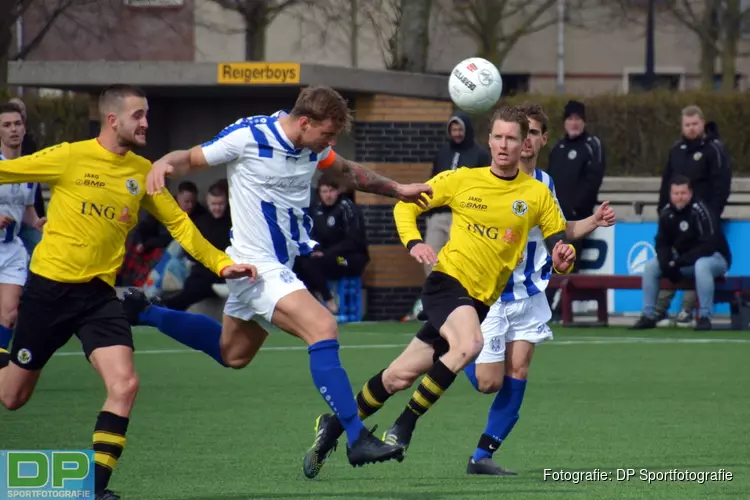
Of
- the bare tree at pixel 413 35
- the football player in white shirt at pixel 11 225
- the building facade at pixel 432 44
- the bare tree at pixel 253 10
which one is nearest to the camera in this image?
the football player in white shirt at pixel 11 225

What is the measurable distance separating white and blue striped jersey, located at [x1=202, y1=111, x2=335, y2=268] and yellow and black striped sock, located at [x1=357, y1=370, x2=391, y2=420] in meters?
0.88

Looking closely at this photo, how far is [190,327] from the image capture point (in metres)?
8.91

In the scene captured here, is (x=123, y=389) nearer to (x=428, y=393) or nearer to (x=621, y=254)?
(x=428, y=393)

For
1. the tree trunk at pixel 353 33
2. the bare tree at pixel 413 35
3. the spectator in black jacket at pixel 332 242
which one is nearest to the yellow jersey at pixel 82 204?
the spectator in black jacket at pixel 332 242

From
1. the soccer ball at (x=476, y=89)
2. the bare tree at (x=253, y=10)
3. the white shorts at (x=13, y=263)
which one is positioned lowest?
the white shorts at (x=13, y=263)

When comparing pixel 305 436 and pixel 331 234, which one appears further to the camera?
pixel 331 234

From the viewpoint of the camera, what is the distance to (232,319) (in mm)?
8688

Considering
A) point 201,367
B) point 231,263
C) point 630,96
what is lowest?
point 201,367

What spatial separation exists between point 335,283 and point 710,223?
453 cm

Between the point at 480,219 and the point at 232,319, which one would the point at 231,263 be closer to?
the point at 232,319

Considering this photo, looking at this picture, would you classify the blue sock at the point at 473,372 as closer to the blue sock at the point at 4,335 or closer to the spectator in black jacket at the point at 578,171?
the blue sock at the point at 4,335

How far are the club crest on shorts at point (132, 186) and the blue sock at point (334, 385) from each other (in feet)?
3.70

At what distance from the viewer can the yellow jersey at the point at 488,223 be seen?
8.91 meters

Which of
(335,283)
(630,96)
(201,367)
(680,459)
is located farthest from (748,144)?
(680,459)
